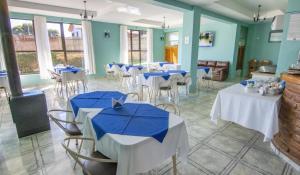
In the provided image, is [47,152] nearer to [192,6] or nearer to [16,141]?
[16,141]

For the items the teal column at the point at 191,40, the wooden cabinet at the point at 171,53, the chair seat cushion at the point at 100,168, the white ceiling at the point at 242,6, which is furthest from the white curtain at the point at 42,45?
the wooden cabinet at the point at 171,53

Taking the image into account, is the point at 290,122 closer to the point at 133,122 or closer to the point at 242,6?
the point at 133,122

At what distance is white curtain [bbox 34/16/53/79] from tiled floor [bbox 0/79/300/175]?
3.63m

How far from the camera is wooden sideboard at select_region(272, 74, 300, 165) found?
6.28 feet

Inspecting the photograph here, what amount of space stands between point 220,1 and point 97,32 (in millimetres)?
5329

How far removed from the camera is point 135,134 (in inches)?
49.9

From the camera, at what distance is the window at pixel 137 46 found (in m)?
9.09

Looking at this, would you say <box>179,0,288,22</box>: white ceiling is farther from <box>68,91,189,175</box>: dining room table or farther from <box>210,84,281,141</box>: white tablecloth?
<box>68,91,189,175</box>: dining room table

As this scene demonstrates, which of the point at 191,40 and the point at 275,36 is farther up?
the point at 275,36

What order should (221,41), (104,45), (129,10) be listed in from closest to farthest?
(129,10) → (221,41) → (104,45)

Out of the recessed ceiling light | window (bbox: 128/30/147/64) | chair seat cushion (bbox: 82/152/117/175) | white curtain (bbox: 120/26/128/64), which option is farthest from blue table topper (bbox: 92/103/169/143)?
window (bbox: 128/30/147/64)

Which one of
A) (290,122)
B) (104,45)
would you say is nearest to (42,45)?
(104,45)

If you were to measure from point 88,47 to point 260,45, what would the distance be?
8226 millimetres
